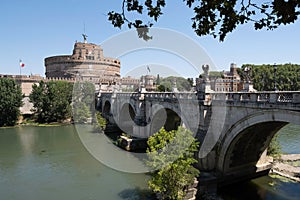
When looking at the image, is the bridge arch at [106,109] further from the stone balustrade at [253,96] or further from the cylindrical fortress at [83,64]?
the stone balustrade at [253,96]

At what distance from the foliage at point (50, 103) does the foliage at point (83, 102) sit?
155 centimetres

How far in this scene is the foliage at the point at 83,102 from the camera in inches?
1453

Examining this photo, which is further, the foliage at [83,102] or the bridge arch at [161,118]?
the foliage at [83,102]

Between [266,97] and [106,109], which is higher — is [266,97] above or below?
above

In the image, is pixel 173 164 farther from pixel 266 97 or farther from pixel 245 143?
pixel 266 97

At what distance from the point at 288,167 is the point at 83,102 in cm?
3035

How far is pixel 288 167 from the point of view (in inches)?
642

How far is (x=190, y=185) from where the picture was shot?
39.1 ft

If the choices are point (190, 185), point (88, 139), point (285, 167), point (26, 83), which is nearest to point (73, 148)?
point (88, 139)

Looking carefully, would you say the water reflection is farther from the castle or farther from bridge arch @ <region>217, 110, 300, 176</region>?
the castle

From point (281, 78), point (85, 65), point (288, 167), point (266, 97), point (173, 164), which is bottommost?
point (288, 167)

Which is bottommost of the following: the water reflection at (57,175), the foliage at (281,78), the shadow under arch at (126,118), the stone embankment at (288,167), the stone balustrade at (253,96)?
the water reflection at (57,175)

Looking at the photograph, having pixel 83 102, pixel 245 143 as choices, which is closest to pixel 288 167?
pixel 245 143

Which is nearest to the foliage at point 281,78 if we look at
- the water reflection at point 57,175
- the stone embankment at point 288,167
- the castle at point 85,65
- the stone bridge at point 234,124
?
the castle at point 85,65
